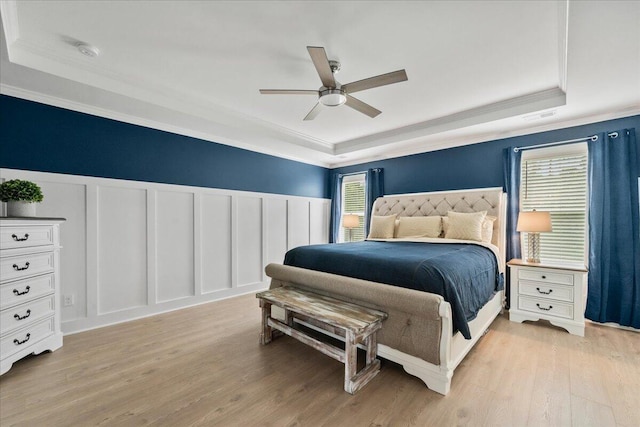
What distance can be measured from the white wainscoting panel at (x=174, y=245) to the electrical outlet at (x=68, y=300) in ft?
2.68

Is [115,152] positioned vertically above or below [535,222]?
above

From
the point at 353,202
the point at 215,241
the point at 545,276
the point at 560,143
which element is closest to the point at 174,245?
the point at 215,241

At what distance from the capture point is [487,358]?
2.32m

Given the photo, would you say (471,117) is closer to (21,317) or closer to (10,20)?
(10,20)

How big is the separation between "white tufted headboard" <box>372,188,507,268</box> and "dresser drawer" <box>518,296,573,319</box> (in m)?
0.58

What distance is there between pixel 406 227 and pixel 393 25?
109 inches

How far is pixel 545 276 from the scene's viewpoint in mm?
3006

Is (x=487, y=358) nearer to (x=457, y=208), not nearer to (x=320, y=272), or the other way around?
(x=320, y=272)

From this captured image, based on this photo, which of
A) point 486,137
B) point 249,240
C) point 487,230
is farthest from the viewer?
point 249,240

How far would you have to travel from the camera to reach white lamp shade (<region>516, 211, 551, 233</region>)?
3066 millimetres

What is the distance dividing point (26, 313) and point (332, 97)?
310 centimetres

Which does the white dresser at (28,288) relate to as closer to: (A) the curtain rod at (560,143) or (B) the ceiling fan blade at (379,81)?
(B) the ceiling fan blade at (379,81)

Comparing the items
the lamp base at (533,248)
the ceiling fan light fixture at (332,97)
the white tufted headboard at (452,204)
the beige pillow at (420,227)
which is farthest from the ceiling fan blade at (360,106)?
the lamp base at (533,248)

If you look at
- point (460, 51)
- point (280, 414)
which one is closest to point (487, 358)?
point (280, 414)
